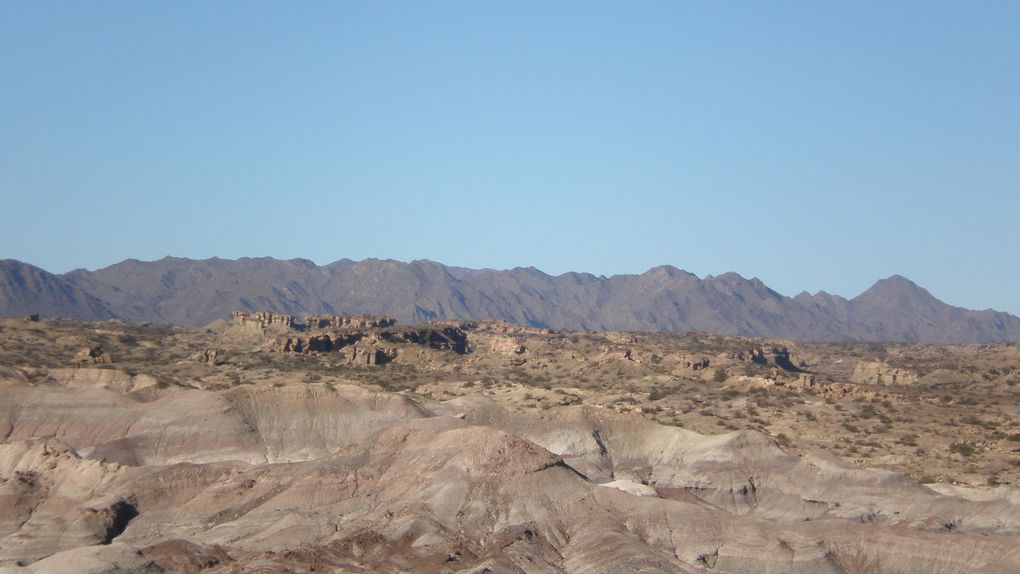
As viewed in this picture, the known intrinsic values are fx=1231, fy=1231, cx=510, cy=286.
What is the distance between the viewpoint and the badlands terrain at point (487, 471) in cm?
3959

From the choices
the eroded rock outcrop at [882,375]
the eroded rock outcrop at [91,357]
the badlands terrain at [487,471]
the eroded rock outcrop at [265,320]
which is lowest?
the badlands terrain at [487,471]

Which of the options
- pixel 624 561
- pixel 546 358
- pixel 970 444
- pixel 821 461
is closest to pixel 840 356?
pixel 546 358

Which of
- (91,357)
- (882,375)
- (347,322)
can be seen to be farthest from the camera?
(347,322)

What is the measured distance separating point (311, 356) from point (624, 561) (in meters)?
74.4

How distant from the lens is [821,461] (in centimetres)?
5597

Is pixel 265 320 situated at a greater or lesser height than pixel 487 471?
greater

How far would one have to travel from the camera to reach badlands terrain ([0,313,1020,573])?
130ft

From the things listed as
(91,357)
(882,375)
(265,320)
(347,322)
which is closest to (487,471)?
(91,357)

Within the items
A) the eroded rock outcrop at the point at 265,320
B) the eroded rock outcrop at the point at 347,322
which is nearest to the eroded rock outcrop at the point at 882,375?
the eroded rock outcrop at the point at 347,322

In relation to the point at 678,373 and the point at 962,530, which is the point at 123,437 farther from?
the point at 678,373

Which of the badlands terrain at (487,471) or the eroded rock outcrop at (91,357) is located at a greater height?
the eroded rock outcrop at (91,357)

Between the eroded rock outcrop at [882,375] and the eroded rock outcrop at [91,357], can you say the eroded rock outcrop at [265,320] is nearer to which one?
the eroded rock outcrop at [91,357]

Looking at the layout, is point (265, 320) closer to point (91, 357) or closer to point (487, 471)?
point (91, 357)

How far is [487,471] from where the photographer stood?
44.3 m
